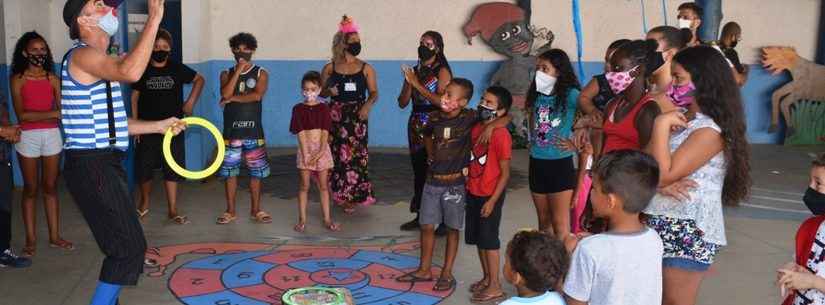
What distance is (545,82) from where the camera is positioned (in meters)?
5.03

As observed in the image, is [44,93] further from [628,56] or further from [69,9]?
[628,56]

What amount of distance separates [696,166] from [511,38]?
838 cm

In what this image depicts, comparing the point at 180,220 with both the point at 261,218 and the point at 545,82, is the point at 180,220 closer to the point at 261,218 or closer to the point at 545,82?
the point at 261,218

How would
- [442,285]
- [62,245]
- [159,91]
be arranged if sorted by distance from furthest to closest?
[159,91] → [62,245] → [442,285]

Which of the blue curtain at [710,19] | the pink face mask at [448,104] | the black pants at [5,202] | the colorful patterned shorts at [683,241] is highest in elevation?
the blue curtain at [710,19]

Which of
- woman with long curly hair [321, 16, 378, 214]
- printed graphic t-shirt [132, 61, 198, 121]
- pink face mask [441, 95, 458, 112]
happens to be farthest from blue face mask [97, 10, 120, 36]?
woman with long curly hair [321, 16, 378, 214]

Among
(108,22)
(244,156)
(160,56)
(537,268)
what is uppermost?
(108,22)

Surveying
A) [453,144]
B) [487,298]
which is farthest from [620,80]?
[487,298]

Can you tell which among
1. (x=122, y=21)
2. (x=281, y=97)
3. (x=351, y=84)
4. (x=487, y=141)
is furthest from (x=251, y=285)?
(x=281, y=97)

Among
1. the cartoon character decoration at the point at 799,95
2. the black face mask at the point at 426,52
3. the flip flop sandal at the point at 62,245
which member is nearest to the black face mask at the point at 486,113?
the black face mask at the point at 426,52

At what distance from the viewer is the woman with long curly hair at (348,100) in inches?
259

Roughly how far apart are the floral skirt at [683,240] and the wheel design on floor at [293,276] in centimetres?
183

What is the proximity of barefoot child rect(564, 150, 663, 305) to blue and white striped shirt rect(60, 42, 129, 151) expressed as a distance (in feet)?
7.63

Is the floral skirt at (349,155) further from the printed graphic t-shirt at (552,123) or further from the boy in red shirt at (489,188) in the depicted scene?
the boy in red shirt at (489,188)
